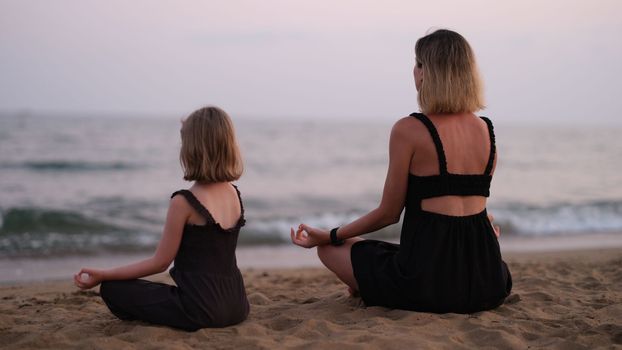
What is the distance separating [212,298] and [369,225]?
3.27ft

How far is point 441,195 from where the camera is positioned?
3545 mm

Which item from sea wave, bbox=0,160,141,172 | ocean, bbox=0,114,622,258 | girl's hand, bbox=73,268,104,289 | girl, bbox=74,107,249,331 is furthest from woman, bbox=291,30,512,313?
sea wave, bbox=0,160,141,172

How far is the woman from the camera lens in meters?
3.50

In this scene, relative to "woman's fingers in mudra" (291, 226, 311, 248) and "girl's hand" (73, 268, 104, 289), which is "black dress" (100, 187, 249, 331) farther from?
"woman's fingers in mudra" (291, 226, 311, 248)

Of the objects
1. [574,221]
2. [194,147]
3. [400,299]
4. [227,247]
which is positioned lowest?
[574,221]

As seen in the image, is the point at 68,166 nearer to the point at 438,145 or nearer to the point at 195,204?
the point at 195,204

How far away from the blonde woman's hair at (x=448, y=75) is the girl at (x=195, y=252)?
44.3 inches

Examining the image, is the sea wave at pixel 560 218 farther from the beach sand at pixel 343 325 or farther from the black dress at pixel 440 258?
the black dress at pixel 440 258

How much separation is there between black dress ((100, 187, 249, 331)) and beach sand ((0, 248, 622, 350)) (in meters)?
0.08

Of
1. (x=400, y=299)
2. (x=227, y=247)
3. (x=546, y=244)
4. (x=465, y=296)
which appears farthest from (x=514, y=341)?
(x=546, y=244)

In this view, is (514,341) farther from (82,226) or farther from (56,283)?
(82,226)

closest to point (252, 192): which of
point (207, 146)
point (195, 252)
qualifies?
point (195, 252)

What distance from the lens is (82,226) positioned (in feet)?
32.8

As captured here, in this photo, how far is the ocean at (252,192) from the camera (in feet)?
31.8
